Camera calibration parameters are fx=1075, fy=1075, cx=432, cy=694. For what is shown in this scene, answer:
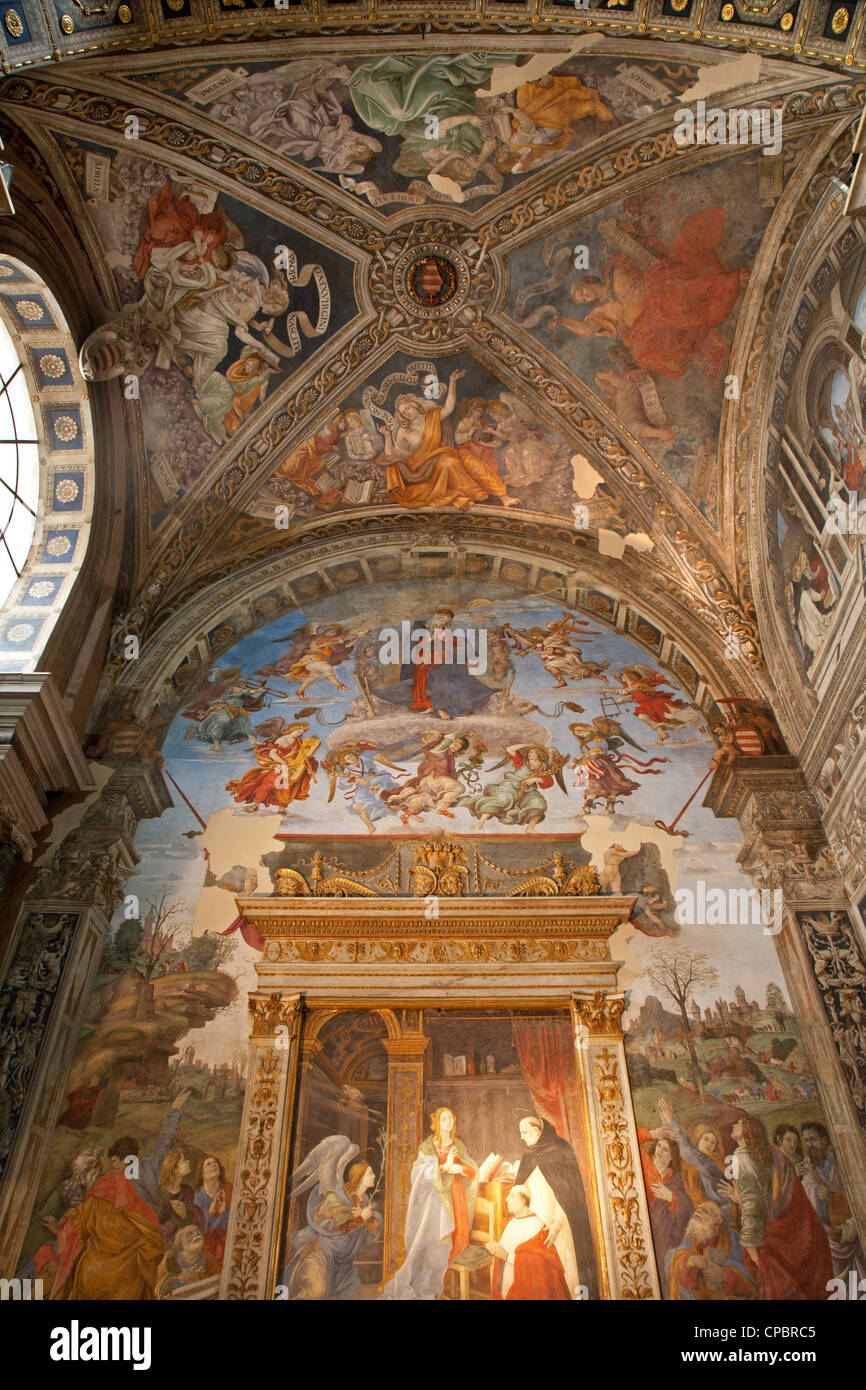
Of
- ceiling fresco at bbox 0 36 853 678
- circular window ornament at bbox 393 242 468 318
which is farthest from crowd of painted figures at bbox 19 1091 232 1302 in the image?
circular window ornament at bbox 393 242 468 318

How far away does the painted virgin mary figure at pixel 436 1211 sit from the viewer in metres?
6.77

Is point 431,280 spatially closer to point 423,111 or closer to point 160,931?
point 423,111

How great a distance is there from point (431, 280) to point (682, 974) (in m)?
7.10

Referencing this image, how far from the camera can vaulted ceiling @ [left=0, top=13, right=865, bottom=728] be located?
28.9 feet

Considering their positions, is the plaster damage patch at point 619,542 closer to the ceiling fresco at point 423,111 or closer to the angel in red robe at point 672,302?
the angel in red robe at point 672,302

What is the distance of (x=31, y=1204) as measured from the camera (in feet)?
23.0

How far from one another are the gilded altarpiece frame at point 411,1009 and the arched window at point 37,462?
3164mm

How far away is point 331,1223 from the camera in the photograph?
702 cm

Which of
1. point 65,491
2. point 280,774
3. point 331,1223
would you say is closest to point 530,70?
point 65,491

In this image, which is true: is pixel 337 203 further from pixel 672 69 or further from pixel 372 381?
pixel 672 69

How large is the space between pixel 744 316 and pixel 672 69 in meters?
2.28
